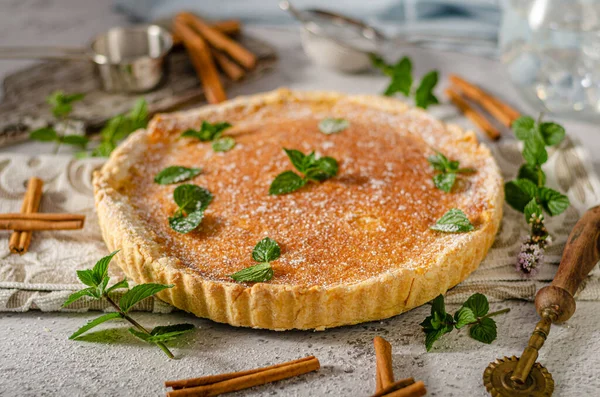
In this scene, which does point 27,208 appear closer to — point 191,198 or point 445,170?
point 191,198

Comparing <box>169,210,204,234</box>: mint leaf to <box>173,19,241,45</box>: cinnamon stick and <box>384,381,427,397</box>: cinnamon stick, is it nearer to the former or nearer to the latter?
<box>384,381,427,397</box>: cinnamon stick

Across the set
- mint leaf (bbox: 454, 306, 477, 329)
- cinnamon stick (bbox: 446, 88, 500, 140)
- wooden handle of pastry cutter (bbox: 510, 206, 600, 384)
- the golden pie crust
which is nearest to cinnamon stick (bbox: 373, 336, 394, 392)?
the golden pie crust

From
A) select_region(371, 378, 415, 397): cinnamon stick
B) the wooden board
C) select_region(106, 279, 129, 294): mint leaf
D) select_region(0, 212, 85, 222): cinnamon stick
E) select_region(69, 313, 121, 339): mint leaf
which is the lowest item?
the wooden board

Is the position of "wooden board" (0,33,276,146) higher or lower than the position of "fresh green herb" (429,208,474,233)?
lower

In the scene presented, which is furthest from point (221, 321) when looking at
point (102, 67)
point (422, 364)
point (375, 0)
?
point (375, 0)

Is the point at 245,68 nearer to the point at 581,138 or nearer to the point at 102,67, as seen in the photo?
the point at 102,67

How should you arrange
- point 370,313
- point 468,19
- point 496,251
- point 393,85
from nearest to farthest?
point 370,313 < point 496,251 < point 393,85 < point 468,19

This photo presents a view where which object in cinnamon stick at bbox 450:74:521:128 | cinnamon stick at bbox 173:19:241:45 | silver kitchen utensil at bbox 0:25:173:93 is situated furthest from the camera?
cinnamon stick at bbox 173:19:241:45
